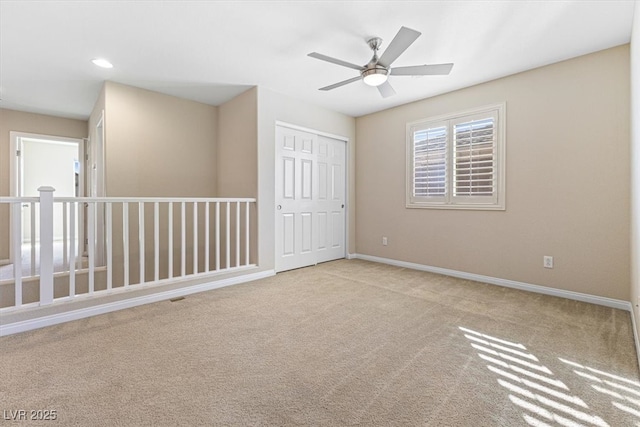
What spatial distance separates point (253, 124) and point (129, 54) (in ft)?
4.70

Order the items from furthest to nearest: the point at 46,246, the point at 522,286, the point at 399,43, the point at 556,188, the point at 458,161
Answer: the point at 458,161 → the point at 522,286 → the point at 556,188 → the point at 46,246 → the point at 399,43

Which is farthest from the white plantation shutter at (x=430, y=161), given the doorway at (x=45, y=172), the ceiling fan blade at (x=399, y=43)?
the doorway at (x=45, y=172)

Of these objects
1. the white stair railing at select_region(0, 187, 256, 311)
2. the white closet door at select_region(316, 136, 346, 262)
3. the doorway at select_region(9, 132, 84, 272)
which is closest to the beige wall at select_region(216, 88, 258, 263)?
the white stair railing at select_region(0, 187, 256, 311)

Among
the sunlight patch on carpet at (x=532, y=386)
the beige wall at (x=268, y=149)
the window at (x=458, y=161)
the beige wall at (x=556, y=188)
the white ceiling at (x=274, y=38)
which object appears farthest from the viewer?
the beige wall at (x=268, y=149)

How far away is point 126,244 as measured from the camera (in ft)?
9.15

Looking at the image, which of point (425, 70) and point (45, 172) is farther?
point (45, 172)

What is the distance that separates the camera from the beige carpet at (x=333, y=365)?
1.38 m

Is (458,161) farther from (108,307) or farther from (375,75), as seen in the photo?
(108,307)

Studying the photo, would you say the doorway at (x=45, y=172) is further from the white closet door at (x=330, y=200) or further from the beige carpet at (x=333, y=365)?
the beige carpet at (x=333, y=365)

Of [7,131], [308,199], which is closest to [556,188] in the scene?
[308,199]

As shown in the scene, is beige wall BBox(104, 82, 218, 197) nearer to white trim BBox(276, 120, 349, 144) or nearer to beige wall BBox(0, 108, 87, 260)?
white trim BBox(276, 120, 349, 144)

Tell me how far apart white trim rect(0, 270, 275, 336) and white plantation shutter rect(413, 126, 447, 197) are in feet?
8.89

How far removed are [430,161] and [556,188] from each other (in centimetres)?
146

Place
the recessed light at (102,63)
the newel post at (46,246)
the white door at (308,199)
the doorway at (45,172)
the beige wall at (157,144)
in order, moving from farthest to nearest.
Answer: the doorway at (45,172), the white door at (308,199), the beige wall at (157,144), the recessed light at (102,63), the newel post at (46,246)
